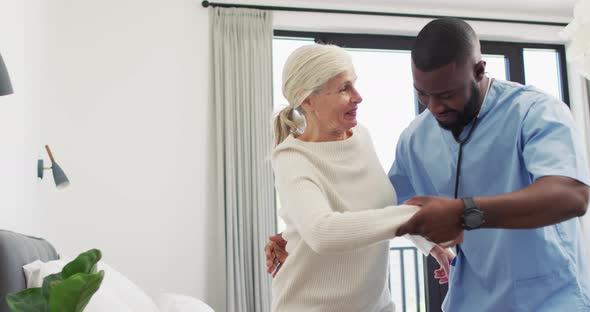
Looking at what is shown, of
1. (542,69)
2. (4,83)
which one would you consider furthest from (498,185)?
(542,69)

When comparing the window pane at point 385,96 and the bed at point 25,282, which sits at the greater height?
the window pane at point 385,96

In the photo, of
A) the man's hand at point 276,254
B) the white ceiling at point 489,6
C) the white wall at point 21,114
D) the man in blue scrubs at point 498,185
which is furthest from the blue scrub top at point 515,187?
the white ceiling at point 489,6

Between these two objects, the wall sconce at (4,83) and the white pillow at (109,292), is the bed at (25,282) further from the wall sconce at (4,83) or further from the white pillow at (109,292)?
the wall sconce at (4,83)

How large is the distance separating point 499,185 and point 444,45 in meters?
0.32

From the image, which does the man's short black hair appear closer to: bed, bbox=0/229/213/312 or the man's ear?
the man's ear

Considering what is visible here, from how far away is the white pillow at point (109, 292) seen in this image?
1904mm

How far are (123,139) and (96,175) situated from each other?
0.29 meters

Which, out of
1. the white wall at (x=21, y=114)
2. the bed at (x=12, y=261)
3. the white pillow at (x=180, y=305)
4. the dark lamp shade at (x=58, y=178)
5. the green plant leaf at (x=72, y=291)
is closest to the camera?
the green plant leaf at (x=72, y=291)

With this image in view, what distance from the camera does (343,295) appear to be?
126 cm

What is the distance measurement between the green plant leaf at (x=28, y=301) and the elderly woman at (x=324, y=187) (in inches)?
18.9

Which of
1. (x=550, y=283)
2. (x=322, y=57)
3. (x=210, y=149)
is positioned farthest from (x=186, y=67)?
(x=550, y=283)

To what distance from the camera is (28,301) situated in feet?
3.54

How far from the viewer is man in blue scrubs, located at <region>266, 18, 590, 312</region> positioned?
108cm

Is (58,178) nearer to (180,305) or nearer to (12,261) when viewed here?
(180,305)
